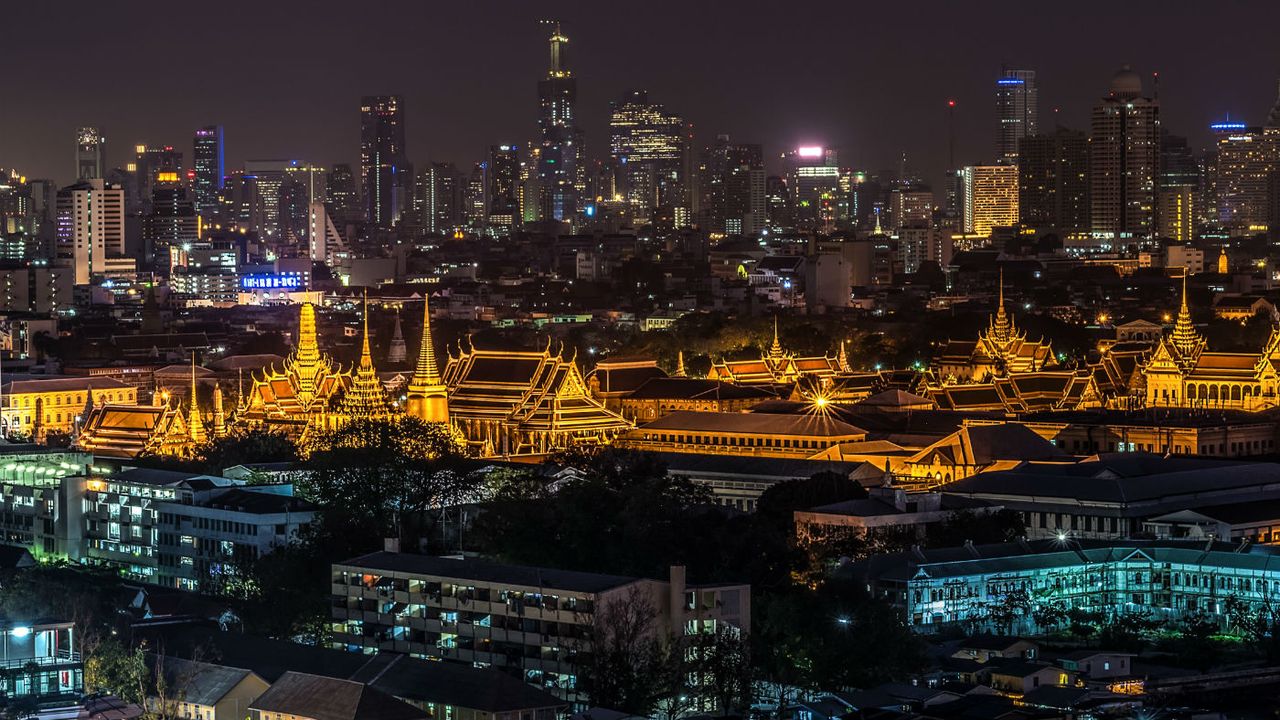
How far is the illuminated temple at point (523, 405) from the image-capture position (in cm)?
8581

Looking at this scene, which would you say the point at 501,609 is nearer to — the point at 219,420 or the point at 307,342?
the point at 219,420

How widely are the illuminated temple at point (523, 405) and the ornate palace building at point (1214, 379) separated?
808 inches

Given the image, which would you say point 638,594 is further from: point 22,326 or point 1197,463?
A: point 22,326

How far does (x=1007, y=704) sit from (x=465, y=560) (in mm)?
12868

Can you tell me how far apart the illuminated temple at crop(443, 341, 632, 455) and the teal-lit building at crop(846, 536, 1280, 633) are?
23397mm

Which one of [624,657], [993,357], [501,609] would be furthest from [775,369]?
Result: [624,657]

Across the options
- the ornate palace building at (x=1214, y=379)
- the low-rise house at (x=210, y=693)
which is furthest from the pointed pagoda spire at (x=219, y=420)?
the low-rise house at (x=210, y=693)

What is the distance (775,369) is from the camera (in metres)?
107

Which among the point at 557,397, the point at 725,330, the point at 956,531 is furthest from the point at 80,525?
the point at 725,330

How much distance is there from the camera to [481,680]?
159 feet

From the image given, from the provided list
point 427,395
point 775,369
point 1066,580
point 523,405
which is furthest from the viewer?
point 775,369

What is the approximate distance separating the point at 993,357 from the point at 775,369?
8815 mm

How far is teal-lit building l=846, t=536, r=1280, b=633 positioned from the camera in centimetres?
5978

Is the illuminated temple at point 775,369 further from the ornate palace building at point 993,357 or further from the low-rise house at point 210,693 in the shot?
the low-rise house at point 210,693
